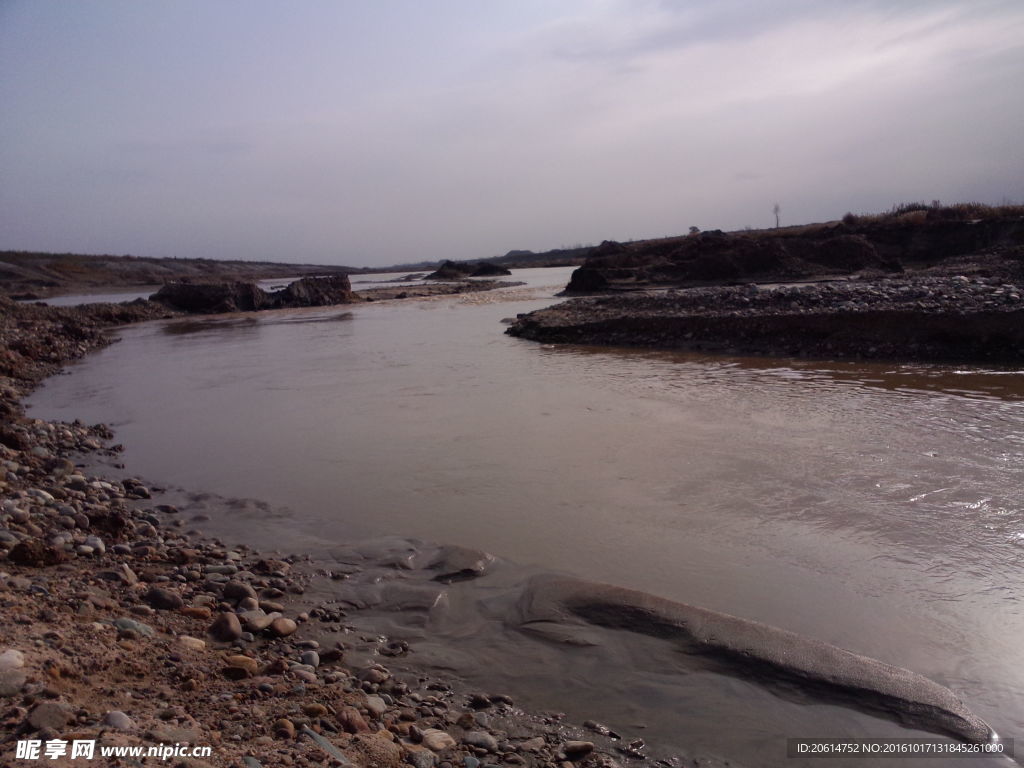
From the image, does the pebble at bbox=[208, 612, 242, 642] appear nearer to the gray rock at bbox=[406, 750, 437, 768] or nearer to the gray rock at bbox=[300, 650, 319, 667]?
the gray rock at bbox=[300, 650, 319, 667]

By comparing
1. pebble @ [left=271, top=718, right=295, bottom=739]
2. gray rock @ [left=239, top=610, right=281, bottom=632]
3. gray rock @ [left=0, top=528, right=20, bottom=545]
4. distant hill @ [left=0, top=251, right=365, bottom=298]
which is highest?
distant hill @ [left=0, top=251, right=365, bottom=298]

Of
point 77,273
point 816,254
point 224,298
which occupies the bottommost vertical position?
point 224,298

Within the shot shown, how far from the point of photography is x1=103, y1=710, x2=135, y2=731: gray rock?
2285 millimetres

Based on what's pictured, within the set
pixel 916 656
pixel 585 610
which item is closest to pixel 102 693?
pixel 585 610

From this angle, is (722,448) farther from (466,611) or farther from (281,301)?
(281,301)

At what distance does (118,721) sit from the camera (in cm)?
231

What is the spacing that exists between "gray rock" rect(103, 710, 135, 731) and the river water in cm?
162

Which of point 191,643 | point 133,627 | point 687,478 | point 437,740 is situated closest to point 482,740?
point 437,740

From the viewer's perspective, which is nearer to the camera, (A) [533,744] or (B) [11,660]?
(B) [11,660]

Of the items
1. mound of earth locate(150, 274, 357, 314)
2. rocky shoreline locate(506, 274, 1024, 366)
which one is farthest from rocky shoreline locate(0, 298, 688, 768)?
mound of earth locate(150, 274, 357, 314)

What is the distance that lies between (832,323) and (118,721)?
12.9m

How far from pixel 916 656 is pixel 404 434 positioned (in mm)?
6059

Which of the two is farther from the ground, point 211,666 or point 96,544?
point 96,544

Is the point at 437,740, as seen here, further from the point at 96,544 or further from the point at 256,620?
the point at 96,544
